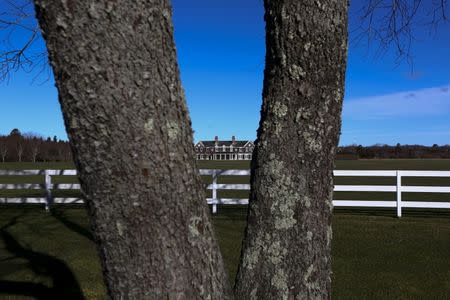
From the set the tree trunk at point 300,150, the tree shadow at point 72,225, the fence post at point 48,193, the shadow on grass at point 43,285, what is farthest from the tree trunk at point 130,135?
the fence post at point 48,193

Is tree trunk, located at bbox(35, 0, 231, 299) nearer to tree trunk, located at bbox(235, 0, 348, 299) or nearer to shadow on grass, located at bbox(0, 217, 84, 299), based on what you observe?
tree trunk, located at bbox(235, 0, 348, 299)

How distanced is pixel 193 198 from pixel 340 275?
537cm

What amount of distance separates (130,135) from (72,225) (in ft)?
32.4

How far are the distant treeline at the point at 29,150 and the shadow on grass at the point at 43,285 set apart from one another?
102m

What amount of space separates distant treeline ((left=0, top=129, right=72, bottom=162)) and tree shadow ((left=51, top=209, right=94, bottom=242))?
97.5 meters

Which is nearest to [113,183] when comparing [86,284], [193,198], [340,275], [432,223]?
[193,198]

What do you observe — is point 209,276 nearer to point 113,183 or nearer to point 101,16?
point 113,183

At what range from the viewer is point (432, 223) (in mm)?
10383

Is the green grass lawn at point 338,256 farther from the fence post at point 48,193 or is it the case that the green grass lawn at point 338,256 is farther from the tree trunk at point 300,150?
the tree trunk at point 300,150

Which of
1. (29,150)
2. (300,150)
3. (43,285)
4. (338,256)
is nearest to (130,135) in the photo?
(300,150)

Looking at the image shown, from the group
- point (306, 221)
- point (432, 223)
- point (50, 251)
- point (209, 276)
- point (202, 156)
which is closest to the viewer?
point (209, 276)

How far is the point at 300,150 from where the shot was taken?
5.74 ft

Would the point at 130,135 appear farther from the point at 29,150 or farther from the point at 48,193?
the point at 29,150

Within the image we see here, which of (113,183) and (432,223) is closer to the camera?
(113,183)
